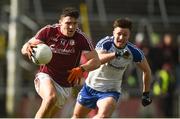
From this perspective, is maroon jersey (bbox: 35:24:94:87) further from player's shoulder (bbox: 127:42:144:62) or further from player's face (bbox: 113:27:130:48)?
player's shoulder (bbox: 127:42:144:62)

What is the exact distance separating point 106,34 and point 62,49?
10.5 meters

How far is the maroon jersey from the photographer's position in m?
12.3

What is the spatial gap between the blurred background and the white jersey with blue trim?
265 inches

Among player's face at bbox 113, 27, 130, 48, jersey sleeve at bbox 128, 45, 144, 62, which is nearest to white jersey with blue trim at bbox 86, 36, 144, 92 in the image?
jersey sleeve at bbox 128, 45, 144, 62

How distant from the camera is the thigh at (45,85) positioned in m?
11.8

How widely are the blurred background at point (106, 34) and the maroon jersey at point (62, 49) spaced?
25.2 ft

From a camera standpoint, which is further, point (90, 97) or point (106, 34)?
point (106, 34)

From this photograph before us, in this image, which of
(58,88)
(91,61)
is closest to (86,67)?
(91,61)

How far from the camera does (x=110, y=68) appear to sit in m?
13.3

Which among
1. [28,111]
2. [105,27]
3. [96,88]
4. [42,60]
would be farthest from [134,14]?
[42,60]

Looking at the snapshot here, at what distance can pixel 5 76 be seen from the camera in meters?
23.7

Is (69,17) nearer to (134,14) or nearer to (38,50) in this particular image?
(38,50)

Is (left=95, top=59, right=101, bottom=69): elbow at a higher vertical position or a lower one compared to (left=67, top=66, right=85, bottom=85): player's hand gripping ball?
higher

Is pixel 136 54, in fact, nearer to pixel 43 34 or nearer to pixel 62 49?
pixel 62 49
